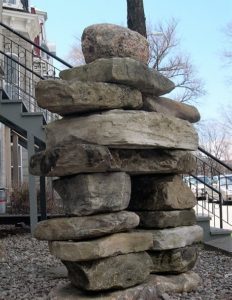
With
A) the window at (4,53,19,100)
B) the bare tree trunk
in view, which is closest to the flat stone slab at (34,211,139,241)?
the window at (4,53,19,100)

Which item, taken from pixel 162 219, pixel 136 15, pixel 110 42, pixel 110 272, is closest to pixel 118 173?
pixel 162 219

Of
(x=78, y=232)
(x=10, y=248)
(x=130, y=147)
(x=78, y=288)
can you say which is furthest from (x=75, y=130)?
(x=10, y=248)

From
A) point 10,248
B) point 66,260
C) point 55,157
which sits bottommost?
point 10,248

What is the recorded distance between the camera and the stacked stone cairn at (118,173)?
12.5 feet

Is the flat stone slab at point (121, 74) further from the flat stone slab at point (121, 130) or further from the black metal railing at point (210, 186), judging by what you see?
the black metal railing at point (210, 186)

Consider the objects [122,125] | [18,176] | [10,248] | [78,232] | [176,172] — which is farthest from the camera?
[18,176]

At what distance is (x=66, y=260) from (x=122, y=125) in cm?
113

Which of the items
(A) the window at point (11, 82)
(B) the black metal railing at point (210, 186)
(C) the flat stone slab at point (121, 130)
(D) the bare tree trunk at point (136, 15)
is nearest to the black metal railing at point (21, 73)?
(A) the window at point (11, 82)

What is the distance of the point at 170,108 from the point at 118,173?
3.20 ft

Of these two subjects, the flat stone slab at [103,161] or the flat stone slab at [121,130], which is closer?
the flat stone slab at [103,161]

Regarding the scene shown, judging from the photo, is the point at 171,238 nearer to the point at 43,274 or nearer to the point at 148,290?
the point at 148,290

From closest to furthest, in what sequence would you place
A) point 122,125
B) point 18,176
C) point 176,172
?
1. point 122,125
2. point 176,172
3. point 18,176

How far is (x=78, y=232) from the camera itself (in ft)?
12.3

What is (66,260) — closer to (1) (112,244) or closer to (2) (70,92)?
(1) (112,244)
